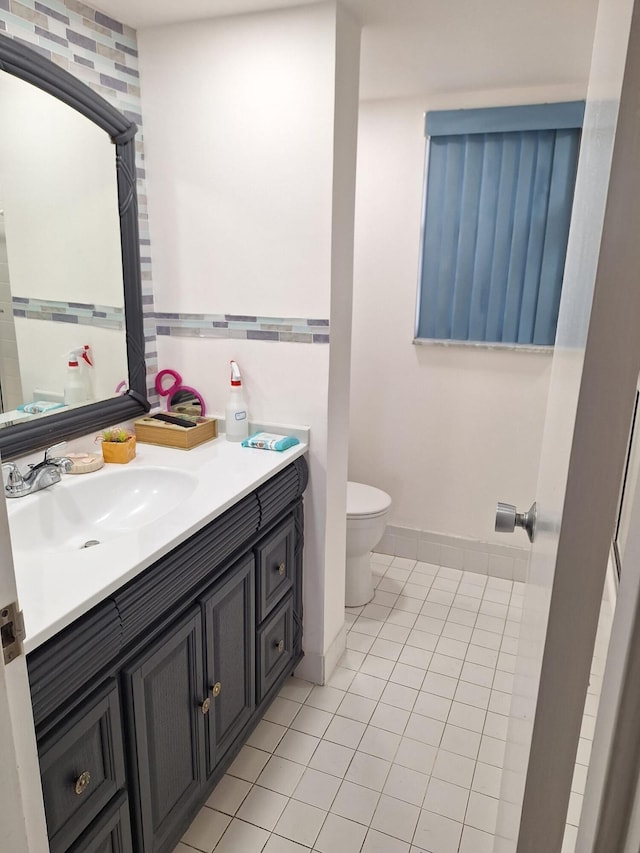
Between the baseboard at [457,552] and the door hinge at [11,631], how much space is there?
2.50m

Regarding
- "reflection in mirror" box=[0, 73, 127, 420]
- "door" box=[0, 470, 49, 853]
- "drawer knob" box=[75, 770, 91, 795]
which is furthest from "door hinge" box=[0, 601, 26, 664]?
"reflection in mirror" box=[0, 73, 127, 420]

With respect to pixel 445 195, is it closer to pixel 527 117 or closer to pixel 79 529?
pixel 527 117

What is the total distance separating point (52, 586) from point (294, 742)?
1.14 meters

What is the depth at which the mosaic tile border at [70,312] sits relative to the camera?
1576 millimetres

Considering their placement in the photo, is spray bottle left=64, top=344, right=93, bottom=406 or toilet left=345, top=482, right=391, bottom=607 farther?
toilet left=345, top=482, right=391, bottom=607

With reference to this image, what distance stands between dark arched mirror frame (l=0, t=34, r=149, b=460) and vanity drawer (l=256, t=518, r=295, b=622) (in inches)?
24.8

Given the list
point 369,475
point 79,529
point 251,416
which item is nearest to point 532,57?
point 251,416

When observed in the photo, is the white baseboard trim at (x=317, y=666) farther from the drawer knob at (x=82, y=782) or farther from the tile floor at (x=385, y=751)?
the drawer knob at (x=82, y=782)

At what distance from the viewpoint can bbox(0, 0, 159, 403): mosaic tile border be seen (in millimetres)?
1484

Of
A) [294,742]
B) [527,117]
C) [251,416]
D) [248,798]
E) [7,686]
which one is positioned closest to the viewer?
[7,686]

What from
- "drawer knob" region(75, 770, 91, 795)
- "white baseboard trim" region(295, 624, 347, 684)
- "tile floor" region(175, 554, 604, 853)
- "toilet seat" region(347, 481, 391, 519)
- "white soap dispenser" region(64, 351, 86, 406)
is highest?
"white soap dispenser" region(64, 351, 86, 406)

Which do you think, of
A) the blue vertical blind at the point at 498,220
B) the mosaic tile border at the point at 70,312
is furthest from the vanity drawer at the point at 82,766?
the blue vertical blind at the point at 498,220

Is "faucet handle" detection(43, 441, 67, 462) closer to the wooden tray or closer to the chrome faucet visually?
the chrome faucet

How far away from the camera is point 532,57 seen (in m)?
2.05
